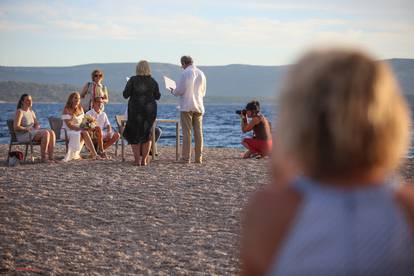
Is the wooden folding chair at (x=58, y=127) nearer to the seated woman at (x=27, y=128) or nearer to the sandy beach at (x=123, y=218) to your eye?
the seated woman at (x=27, y=128)

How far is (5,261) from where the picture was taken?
492 centimetres

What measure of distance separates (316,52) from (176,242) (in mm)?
4482

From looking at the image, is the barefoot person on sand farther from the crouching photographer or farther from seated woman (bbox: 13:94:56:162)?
the crouching photographer

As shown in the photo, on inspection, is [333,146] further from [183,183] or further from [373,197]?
[183,183]

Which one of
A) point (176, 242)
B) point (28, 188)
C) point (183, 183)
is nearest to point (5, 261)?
point (176, 242)

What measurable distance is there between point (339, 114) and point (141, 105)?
33.3ft

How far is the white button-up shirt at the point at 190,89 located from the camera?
38.0 ft

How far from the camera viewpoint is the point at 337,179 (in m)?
1.31

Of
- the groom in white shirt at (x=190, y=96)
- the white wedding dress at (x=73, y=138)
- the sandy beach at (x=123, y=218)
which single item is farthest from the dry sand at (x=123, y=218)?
the white wedding dress at (x=73, y=138)

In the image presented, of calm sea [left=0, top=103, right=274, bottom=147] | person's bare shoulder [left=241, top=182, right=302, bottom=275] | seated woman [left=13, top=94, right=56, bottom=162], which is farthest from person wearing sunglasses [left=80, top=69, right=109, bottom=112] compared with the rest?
calm sea [left=0, top=103, right=274, bottom=147]

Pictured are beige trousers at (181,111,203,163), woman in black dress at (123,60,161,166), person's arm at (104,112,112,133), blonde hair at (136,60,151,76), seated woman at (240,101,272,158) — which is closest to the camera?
blonde hair at (136,60,151,76)

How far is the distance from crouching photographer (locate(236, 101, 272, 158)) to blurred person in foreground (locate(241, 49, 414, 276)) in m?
11.2

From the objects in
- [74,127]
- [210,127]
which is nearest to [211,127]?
[210,127]

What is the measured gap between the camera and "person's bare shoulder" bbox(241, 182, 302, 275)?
131cm
